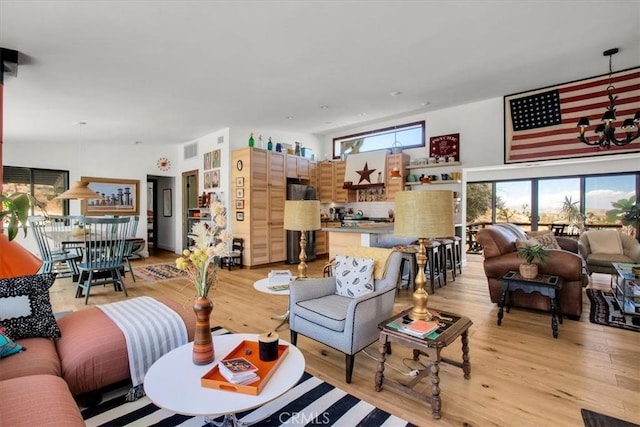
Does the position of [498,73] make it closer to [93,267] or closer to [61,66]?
[61,66]

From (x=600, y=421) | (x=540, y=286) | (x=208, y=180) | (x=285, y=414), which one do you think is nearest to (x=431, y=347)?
(x=285, y=414)

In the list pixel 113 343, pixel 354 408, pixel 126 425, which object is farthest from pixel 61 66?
pixel 354 408

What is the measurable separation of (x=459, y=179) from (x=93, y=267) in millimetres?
6135

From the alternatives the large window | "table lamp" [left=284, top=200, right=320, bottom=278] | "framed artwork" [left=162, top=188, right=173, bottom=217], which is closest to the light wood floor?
"table lamp" [left=284, top=200, right=320, bottom=278]

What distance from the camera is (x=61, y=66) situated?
3.48 m

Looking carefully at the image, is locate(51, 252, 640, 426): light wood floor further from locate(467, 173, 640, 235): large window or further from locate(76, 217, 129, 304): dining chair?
locate(467, 173, 640, 235): large window

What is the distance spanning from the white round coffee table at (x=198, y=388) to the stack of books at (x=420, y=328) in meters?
0.73

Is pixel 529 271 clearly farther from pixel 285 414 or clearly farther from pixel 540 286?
pixel 285 414

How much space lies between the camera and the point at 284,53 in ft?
11.5

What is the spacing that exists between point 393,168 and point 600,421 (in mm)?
5218

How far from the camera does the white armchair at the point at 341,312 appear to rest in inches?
87.9

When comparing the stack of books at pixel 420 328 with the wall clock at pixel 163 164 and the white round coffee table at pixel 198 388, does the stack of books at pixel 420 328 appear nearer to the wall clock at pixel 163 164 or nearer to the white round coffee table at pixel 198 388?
the white round coffee table at pixel 198 388

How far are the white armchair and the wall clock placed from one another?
700 cm

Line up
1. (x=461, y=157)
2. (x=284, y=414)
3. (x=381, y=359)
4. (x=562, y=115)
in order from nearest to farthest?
(x=284, y=414)
(x=381, y=359)
(x=562, y=115)
(x=461, y=157)
